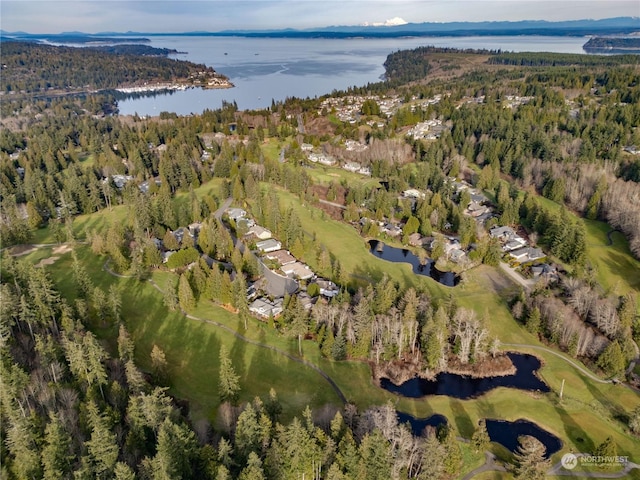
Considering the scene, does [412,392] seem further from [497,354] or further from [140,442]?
[140,442]

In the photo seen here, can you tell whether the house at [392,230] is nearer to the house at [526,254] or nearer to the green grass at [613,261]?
the house at [526,254]

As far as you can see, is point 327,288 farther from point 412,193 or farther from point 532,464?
point 412,193

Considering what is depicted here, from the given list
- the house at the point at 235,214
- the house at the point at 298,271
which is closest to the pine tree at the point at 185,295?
the house at the point at 298,271

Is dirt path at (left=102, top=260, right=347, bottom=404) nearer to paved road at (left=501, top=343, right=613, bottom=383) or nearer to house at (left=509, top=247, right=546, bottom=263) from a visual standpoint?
paved road at (left=501, top=343, right=613, bottom=383)

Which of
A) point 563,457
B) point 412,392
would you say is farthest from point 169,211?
point 563,457

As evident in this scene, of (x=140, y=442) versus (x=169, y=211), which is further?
(x=169, y=211)

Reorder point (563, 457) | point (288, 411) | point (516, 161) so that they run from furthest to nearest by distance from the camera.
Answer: point (516, 161)
point (288, 411)
point (563, 457)

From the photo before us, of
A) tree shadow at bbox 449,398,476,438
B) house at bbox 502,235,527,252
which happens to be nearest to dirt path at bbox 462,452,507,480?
tree shadow at bbox 449,398,476,438
